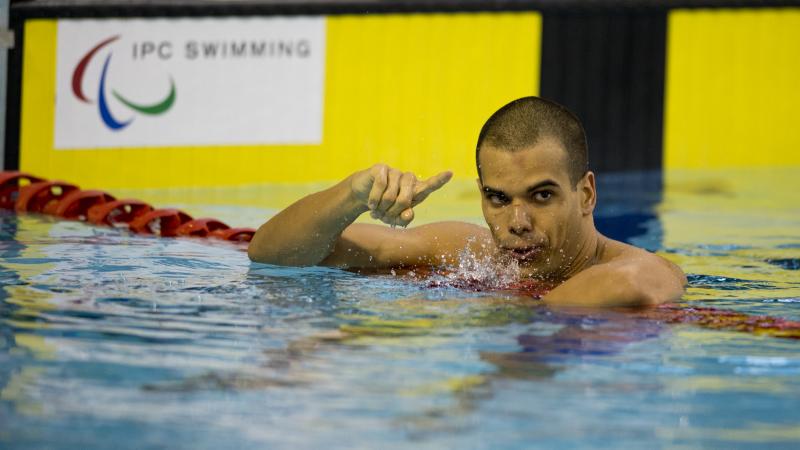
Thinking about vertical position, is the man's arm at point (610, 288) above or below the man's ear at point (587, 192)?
below

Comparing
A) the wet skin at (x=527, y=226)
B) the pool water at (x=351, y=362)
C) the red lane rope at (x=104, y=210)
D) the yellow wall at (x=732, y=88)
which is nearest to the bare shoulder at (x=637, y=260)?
the wet skin at (x=527, y=226)

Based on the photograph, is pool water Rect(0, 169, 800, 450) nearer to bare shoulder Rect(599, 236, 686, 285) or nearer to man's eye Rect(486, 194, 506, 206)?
bare shoulder Rect(599, 236, 686, 285)

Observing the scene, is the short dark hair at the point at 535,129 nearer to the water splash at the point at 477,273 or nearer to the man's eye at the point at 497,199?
the man's eye at the point at 497,199

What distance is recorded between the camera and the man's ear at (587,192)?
3.99 metres

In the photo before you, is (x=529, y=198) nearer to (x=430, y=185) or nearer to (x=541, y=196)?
(x=541, y=196)

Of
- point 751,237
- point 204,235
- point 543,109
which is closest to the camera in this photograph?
point 543,109

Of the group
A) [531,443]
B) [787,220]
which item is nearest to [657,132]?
[787,220]

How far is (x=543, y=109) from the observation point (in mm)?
3914

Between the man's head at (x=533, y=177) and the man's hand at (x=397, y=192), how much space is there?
0.34 meters

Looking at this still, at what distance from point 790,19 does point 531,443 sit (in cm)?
722

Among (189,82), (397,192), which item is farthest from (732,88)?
(397,192)

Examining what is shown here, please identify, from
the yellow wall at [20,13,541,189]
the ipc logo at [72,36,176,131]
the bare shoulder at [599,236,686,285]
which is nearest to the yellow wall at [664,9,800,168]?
the yellow wall at [20,13,541,189]

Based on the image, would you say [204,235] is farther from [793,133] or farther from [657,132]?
[793,133]

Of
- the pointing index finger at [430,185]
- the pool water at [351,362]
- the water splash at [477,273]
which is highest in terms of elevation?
the pointing index finger at [430,185]
